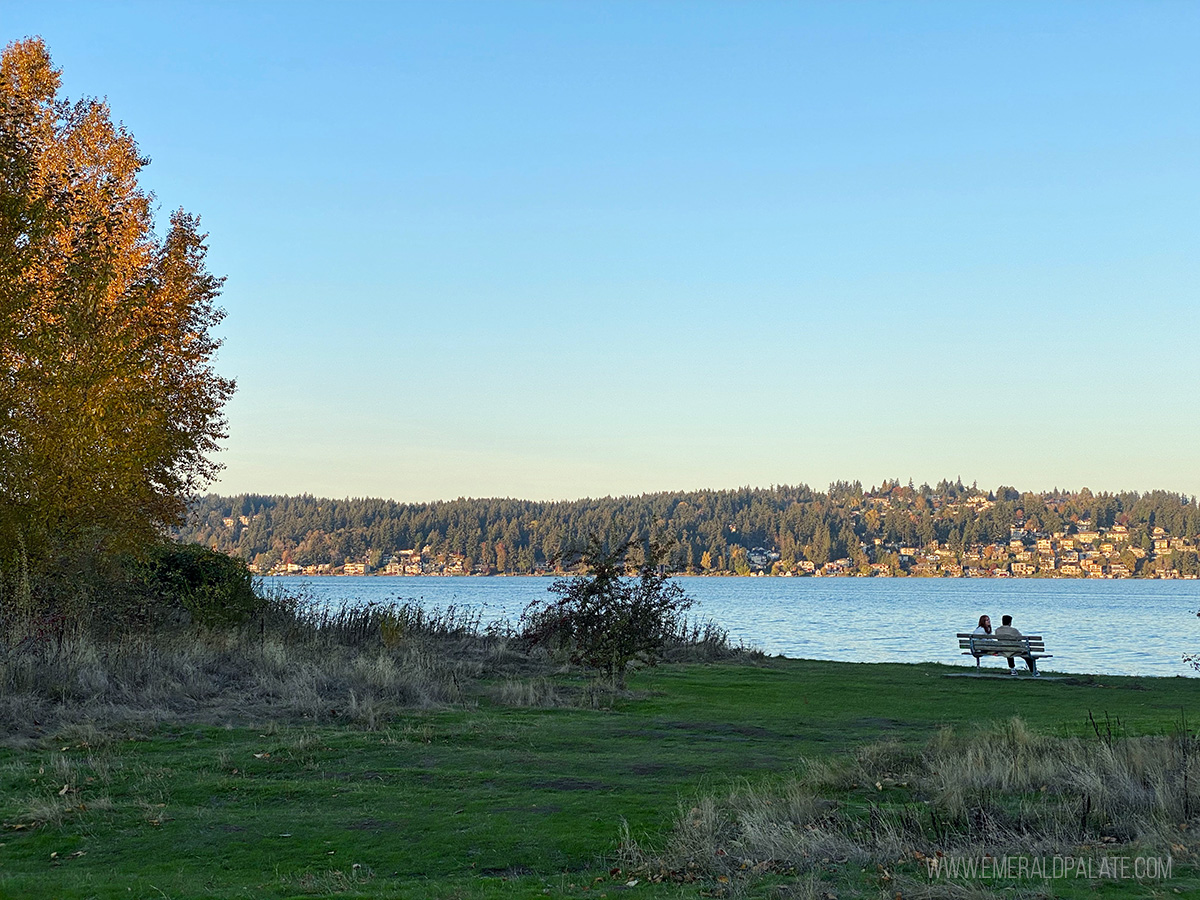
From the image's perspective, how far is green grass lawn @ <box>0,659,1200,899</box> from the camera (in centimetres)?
791

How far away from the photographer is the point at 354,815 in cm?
986

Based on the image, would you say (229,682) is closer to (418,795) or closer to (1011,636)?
(418,795)

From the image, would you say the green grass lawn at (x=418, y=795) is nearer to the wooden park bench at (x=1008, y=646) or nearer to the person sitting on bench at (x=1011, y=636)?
the wooden park bench at (x=1008, y=646)

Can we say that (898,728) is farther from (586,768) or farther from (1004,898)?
(1004,898)

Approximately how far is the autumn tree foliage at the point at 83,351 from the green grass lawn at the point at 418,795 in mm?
8170

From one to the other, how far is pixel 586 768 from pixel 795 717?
547 centimetres

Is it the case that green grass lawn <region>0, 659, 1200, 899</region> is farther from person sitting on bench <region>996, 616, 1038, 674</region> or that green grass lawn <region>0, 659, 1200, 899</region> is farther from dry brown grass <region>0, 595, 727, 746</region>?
person sitting on bench <region>996, 616, 1038, 674</region>

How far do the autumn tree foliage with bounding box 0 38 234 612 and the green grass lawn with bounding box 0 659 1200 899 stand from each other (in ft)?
26.8

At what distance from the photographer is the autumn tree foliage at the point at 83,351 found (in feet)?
63.7

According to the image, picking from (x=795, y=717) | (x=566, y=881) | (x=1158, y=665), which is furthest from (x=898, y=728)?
(x=1158, y=665)

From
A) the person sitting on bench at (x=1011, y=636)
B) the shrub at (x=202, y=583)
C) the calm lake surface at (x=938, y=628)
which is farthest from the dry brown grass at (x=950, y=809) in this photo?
the calm lake surface at (x=938, y=628)

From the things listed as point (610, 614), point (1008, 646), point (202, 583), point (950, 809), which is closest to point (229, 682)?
point (610, 614)

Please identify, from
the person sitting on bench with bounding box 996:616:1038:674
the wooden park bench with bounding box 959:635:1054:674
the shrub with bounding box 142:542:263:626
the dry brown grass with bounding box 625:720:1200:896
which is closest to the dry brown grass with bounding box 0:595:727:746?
the shrub with bounding box 142:542:263:626

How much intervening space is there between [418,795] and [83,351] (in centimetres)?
1421
